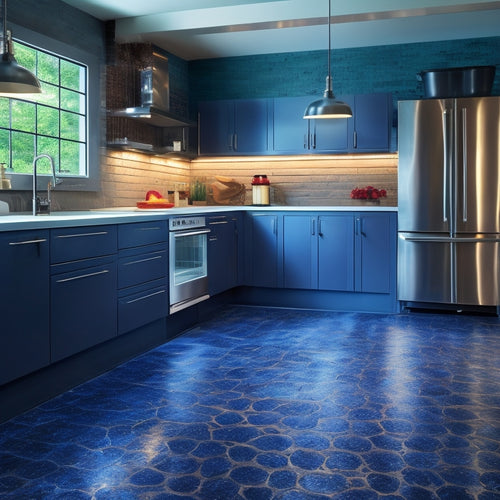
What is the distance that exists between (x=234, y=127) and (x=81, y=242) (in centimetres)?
351

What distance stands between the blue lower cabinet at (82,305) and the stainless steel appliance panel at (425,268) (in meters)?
2.81

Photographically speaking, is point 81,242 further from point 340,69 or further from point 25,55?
point 340,69

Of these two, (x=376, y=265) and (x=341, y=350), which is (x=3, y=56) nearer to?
(x=341, y=350)

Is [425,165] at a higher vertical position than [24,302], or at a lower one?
higher

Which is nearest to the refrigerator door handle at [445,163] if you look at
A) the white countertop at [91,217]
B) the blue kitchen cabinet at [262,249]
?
the white countertop at [91,217]

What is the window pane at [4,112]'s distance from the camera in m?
3.90

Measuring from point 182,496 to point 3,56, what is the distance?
2.31 m

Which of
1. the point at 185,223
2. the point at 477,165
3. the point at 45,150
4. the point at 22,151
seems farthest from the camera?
the point at 477,165

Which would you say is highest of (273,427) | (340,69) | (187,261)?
(340,69)

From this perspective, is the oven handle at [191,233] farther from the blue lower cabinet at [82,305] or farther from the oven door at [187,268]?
the blue lower cabinet at [82,305]

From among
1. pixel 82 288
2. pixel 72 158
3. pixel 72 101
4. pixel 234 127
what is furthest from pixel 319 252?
pixel 82 288

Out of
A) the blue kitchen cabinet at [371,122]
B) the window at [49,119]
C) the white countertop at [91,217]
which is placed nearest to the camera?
the white countertop at [91,217]

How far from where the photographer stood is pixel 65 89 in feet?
15.2

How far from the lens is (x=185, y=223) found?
4.59 m
